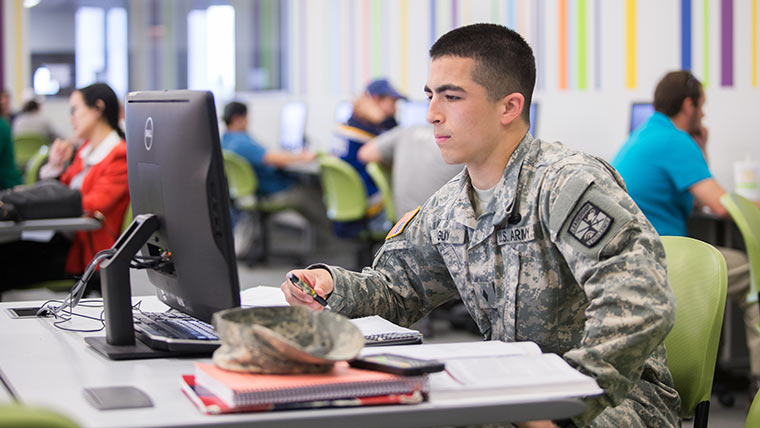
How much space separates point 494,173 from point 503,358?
0.52 meters

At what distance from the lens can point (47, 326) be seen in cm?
173

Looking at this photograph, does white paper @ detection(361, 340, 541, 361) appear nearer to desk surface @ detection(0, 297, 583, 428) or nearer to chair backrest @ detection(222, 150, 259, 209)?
desk surface @ detection(0, 297, 583, 428)

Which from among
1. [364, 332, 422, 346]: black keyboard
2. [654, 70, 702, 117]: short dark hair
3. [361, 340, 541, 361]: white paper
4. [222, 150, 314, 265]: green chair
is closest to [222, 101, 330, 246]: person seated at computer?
[222, 150, 314, 265]: green chair

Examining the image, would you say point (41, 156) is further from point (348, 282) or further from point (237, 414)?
point (237, 414)

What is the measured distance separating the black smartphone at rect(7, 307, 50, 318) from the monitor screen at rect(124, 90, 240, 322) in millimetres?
339

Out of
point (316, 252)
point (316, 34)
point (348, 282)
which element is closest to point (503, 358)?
point (348, 282)

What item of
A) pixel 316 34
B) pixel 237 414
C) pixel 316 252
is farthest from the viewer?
pixel 316 34

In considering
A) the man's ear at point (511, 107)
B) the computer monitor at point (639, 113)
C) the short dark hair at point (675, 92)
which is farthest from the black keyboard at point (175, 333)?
the computer monitor at point (639, 113)

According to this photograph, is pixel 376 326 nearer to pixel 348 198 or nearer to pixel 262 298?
pixel 262 298

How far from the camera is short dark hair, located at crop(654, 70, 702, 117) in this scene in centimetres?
350

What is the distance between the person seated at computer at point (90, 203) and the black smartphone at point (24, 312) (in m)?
1.58

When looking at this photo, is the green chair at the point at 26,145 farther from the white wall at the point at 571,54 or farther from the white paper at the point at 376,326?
the white paper at the point at 376,326

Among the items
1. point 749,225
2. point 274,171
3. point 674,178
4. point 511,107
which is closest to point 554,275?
point 511,107

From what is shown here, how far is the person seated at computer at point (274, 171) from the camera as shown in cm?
668
